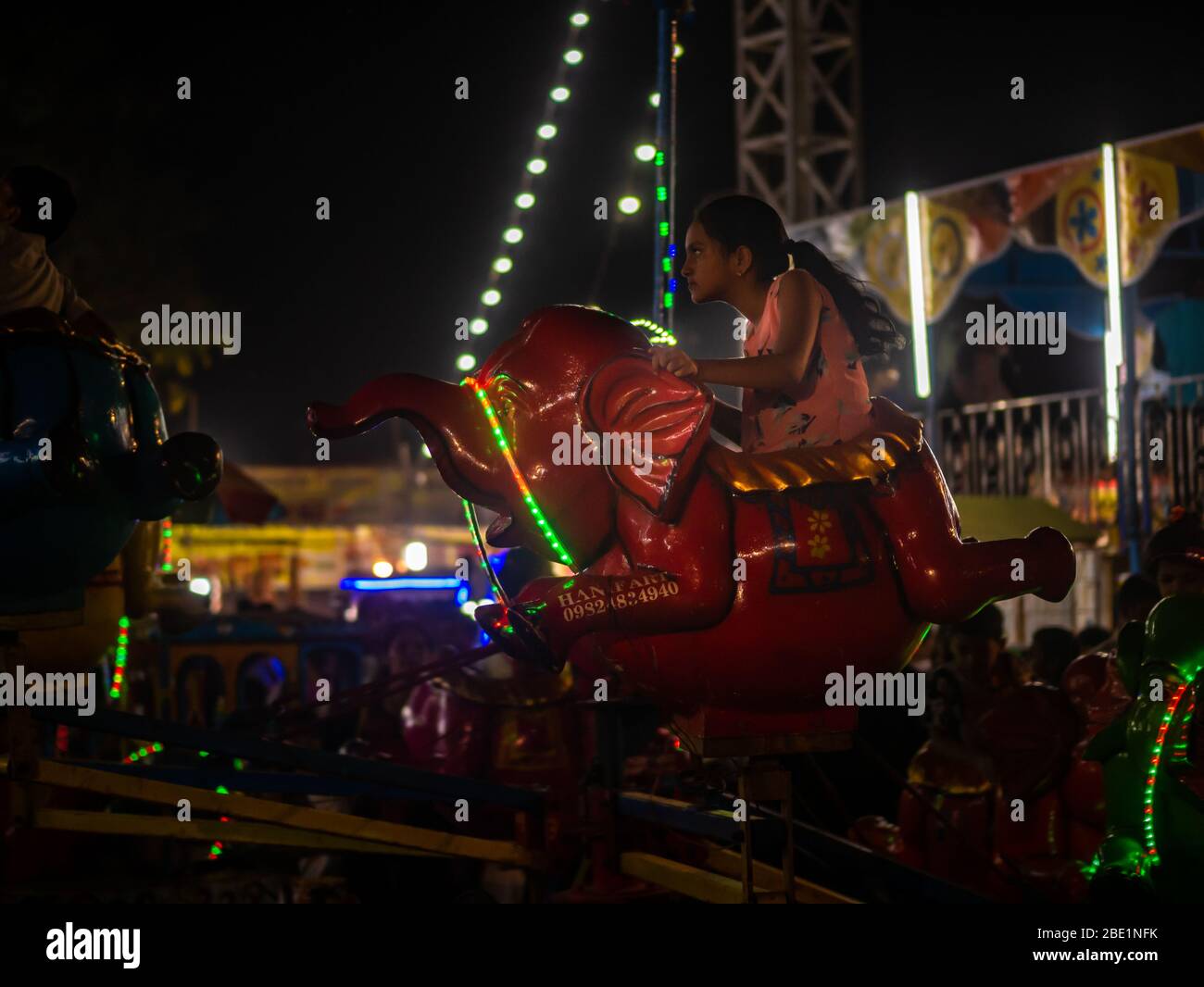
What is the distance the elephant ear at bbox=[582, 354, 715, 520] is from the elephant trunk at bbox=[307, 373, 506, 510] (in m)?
0.19

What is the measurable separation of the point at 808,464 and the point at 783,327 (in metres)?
0.23

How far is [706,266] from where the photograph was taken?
8.43 ft

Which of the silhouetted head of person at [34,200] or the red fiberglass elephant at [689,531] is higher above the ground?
the silhouetted head of person at [34,200]

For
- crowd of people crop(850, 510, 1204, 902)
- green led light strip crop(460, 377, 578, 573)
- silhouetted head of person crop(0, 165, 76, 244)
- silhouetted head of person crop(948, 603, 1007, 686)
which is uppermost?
silhouetted head of person crop(0, 165, 76, 244)

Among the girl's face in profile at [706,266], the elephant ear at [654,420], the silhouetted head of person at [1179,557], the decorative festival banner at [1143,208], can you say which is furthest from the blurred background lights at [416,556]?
the elephant ear at [654,420]

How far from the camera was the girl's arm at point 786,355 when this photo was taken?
7.72ft

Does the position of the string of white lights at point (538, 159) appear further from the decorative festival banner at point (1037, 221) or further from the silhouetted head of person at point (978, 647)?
the decorative festival banner at point (1037, 221)

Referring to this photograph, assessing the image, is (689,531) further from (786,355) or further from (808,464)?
(786,355)

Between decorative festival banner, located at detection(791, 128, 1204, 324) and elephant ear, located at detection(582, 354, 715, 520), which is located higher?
decorative festival banner, located at detection(791, 128, 1204, 324)

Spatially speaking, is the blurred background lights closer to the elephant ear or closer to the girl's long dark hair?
the girl's long dark hair

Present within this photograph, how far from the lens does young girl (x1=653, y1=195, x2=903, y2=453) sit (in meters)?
2.39

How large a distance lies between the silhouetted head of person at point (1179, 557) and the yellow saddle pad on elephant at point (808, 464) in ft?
2.13

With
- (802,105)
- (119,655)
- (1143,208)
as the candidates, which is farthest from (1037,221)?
(119,655)

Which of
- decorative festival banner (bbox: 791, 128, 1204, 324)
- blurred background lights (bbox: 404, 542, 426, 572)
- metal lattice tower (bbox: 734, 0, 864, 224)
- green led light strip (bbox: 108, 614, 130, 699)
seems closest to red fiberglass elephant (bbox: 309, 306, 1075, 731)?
green led light strip (bbox: 108, 614, 130, 699)
